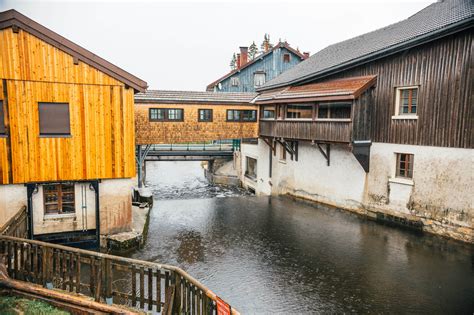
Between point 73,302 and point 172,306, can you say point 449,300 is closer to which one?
point 172,306

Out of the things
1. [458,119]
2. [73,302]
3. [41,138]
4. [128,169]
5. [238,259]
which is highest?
[458,119]

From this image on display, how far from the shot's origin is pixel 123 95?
1184 cm

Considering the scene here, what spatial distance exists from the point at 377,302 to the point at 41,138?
36.6 feet

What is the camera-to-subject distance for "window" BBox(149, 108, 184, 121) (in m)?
19.8

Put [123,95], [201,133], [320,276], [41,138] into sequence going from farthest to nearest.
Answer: [201,133] < [123,95] < [41,138] < [320,276]

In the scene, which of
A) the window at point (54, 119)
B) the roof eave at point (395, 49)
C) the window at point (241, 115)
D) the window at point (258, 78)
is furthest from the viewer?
the window at point (258, 78)

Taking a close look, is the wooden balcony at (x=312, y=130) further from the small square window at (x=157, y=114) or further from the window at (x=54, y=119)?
the window at (x=54, y=119)

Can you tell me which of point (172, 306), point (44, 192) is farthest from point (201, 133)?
point (172, 306)

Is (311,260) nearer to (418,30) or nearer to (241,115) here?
(418,30)

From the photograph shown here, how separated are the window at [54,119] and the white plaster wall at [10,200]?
2.01 m

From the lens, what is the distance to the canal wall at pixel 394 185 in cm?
1210

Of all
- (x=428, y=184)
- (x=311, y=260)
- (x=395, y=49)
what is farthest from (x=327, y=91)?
(x=311, y=260)

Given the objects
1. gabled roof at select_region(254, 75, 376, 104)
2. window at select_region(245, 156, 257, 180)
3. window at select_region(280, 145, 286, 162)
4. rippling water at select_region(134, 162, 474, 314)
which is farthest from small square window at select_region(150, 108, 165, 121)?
window at select_region(245, 156, 257, 180)

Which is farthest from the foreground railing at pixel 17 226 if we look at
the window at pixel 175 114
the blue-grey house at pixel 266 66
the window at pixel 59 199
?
the blue-grey house at pixel 266 66
